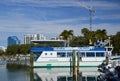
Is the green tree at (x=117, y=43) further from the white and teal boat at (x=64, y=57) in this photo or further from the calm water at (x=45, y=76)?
the calm water at (x=45, y=76)

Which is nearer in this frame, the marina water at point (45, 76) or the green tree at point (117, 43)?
the marina water at point (45, 76)

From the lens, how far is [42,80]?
5225cm

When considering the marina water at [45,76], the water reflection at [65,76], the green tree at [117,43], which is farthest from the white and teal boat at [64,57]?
the green tree at [117,43]

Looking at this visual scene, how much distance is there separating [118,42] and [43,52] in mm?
33529

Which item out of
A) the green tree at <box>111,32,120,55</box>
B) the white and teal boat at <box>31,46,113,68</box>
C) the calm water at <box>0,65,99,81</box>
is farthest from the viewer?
the green tree at <box>111,32,120,55</box>

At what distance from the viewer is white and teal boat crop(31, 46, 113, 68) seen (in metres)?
78.5

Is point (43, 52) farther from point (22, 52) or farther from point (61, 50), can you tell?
point (22, 52)

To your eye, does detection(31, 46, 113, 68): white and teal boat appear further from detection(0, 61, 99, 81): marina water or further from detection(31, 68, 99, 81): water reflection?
detection(31, 68, 99, 81): water reflection

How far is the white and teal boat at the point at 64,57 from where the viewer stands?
7850 cm

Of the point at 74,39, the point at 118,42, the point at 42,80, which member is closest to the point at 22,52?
the point at 74,39

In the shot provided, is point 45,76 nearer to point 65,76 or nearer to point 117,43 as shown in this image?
point 65,76

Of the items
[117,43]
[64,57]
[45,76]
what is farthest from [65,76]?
[117,43]

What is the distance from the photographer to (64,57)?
→ 260ft

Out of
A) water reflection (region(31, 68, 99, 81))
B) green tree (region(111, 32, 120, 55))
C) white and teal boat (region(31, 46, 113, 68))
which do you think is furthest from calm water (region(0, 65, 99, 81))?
green tree (region(111, 32, 120, 55))
